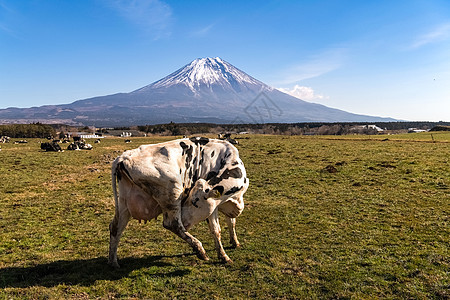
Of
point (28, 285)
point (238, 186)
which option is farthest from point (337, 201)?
point (28, 285)

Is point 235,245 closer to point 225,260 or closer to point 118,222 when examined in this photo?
point 225,260

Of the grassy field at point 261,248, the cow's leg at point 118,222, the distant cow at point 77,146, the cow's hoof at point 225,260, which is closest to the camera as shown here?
the grassy field at point 261,248

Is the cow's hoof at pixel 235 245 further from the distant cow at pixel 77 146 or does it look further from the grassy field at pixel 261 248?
the distant cow at pixel 77 146

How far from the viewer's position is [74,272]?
6434 millimetres

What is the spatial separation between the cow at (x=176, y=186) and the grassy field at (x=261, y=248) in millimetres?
822

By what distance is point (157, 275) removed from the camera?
20.7 feet

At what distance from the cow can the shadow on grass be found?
33 centimetres

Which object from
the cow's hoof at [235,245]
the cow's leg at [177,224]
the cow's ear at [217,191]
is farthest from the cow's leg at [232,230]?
the cow's leg at [177,224]

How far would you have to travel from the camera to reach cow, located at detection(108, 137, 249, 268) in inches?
242

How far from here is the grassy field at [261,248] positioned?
571 cm

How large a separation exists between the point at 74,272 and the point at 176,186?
2.98m

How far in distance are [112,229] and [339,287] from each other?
4843mm

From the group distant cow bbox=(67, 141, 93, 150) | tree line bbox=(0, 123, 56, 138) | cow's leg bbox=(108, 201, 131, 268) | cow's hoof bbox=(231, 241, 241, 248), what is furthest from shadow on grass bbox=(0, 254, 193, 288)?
tree line bbox=(0, 123, 56, 138)

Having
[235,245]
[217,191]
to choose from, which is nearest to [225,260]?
[235,245]
